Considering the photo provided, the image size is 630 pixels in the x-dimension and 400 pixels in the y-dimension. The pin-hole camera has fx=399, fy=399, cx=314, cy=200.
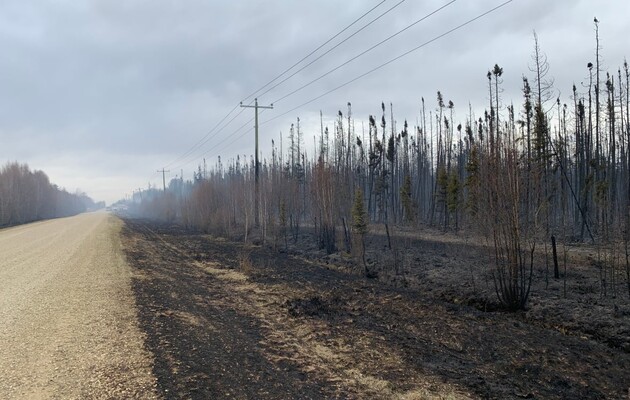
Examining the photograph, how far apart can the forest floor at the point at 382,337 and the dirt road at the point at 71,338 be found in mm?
371

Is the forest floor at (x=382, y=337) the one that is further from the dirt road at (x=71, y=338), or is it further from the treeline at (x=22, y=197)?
the treeline at (x=22, y=197)

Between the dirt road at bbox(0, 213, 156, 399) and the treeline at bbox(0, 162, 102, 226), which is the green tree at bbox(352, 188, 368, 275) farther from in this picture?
the treeline at bbox(0, 162, 102, 226)

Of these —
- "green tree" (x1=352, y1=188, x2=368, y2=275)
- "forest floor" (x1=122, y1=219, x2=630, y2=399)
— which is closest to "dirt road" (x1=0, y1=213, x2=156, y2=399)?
"forest floor" (x1=122, y1=219, x2=630, y2=399)

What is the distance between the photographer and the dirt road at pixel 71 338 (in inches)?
184

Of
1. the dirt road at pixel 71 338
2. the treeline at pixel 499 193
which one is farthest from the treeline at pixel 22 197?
the dirt road at pixel 71 338

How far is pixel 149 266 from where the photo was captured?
49.4 feet

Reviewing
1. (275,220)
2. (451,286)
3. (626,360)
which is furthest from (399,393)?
(275,220)

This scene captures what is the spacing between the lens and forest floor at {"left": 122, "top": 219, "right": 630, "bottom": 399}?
15.6ft

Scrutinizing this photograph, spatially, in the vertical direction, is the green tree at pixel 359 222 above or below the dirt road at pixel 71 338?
above

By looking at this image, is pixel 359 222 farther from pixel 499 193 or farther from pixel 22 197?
pixel 22 197

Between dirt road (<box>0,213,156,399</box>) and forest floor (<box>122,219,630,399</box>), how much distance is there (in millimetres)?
371

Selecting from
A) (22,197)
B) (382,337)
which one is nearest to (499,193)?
(382,337)

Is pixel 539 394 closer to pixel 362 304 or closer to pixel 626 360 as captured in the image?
pixel 626 360

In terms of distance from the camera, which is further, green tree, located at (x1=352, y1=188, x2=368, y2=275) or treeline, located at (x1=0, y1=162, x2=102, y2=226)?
treeline, located at (x1=0, y1=162, x2=102, y2=226)
